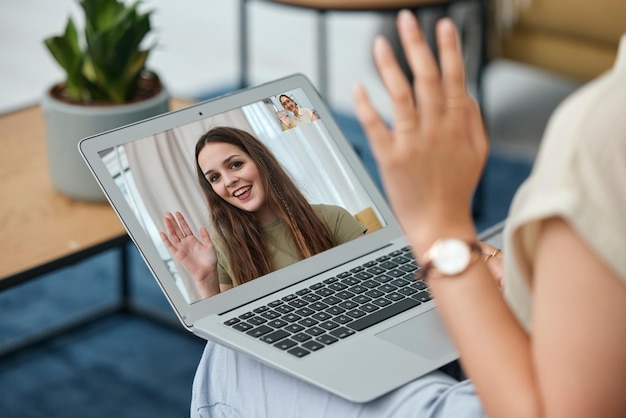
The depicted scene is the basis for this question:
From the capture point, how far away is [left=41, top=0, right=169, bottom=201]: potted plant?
4.92 feet

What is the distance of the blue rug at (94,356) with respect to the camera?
1765mm

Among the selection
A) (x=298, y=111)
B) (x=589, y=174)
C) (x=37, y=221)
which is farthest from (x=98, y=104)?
(x=589, y=174)

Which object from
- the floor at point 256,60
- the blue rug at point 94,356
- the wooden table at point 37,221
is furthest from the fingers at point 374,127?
the floor at point 256,60

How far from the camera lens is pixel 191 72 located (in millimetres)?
3459

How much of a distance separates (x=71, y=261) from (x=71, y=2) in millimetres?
3071

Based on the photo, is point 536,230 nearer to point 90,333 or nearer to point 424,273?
point 424,273

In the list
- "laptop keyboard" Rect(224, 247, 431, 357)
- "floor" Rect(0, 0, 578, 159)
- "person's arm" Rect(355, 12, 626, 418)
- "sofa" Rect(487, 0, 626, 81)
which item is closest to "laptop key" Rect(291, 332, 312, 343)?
"laptop keyboard" Rect(224, 247, 431, 357)

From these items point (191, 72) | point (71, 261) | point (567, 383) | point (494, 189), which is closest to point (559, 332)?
point (567, 383)

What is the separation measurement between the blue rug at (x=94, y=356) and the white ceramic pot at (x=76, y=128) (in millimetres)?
417

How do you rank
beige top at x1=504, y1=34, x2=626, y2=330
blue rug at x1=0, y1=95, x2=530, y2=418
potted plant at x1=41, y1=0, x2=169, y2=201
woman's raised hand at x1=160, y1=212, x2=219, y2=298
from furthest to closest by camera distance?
1. blue rug at x1=0, y1=95, x2=530, y2=418
2. potted plant at x1=41, y1=0, x2=169, y2=201
3. woman's raised hand at x1=160, y1=212, x2=219, y2=298
4. beige top at x1=504, y1=34, x2=626, y2=330

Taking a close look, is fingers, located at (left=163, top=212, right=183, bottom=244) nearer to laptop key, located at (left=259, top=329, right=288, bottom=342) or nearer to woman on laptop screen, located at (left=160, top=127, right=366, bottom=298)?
woman on laptop screen, located at (left=160, top=127, right=366, bottom=298)

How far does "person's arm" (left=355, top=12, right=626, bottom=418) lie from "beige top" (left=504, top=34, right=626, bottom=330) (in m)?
0.04

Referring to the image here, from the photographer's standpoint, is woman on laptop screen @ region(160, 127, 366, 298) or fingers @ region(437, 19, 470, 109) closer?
fingers @ region(437, 19, 470, 109)

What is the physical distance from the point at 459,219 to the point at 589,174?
128 millimetres
